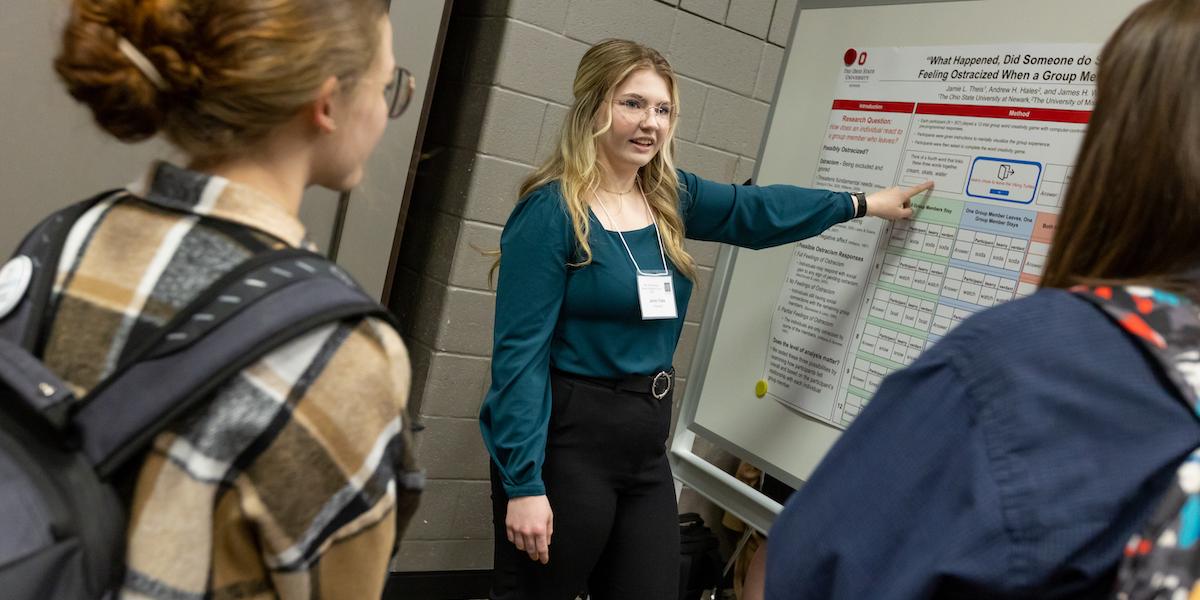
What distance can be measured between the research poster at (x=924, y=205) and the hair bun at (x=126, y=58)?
3.60 ft

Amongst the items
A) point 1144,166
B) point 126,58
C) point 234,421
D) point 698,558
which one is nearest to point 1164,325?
point 1144,166

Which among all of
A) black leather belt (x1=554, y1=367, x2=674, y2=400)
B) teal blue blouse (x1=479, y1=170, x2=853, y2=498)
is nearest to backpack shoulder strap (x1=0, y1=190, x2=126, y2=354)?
teal blue blouse (x1=479, y1=170, x2=853, y2=498)

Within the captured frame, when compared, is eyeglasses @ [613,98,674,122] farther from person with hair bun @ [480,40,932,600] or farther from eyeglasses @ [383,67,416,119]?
eyeglasses @ [383,67,416,119]

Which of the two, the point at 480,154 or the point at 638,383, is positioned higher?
the point at 480,154

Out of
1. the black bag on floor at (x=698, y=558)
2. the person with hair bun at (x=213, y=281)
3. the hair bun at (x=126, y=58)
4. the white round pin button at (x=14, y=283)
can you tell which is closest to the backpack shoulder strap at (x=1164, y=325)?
the person with hair bun at (x=213, y=281)

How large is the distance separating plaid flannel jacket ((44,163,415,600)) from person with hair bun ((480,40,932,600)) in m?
Answer: 0.99

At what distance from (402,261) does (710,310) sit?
1023 mm

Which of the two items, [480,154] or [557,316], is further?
[480,154]

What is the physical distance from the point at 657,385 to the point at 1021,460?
1220 mm

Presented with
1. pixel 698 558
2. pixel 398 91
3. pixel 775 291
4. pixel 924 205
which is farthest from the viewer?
pixel 698 558

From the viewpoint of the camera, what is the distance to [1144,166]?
713 mm

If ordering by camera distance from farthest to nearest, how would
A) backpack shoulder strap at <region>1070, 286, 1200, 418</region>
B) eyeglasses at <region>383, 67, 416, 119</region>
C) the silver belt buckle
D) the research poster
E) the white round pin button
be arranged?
the silver belt buckle → the research poster → eyeglasses at <region>383, 67, 416, 119</region> → the white round pin button → backpack shoulder strap at <region>1070, 286, 1200, 418</region>

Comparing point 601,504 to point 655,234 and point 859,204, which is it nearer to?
point 655,234

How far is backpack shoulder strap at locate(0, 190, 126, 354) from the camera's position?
0.73 m
